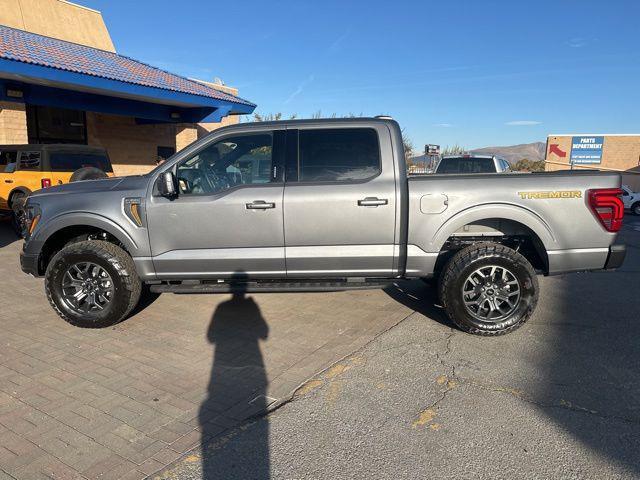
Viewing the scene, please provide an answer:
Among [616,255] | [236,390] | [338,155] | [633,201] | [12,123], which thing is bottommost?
[236,390]

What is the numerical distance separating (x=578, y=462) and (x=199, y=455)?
2.26 meters

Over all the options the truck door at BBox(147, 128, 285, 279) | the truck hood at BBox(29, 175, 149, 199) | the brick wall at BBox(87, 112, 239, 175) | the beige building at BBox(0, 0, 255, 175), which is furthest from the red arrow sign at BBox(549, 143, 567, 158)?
the truck hood at BBox(29, 175, 149, 199)

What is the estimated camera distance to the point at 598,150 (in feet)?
139

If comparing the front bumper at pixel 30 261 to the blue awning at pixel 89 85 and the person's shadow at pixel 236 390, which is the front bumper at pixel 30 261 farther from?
the blue awning at pixel 89 85

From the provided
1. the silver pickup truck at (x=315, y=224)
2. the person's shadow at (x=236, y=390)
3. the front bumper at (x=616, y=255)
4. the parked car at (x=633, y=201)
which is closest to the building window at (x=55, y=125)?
the silver pickup truck at (x=315, y=224)

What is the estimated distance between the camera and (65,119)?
661 inches

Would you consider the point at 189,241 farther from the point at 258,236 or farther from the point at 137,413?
the point at 137,413

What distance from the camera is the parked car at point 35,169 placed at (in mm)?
10148

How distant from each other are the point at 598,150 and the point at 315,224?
46918 mm

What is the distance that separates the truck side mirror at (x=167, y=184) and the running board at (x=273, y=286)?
958 millimetres

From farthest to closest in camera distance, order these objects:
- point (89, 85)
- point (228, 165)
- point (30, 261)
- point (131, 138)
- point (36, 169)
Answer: point (131, 138) → point (89, 85) → point (36, 169) → point (30, 261) → point (228, 165)

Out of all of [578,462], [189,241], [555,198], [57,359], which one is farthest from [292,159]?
[578,462]

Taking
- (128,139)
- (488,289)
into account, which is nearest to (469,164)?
(488,289)

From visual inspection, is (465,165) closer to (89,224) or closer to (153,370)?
(89,224)
